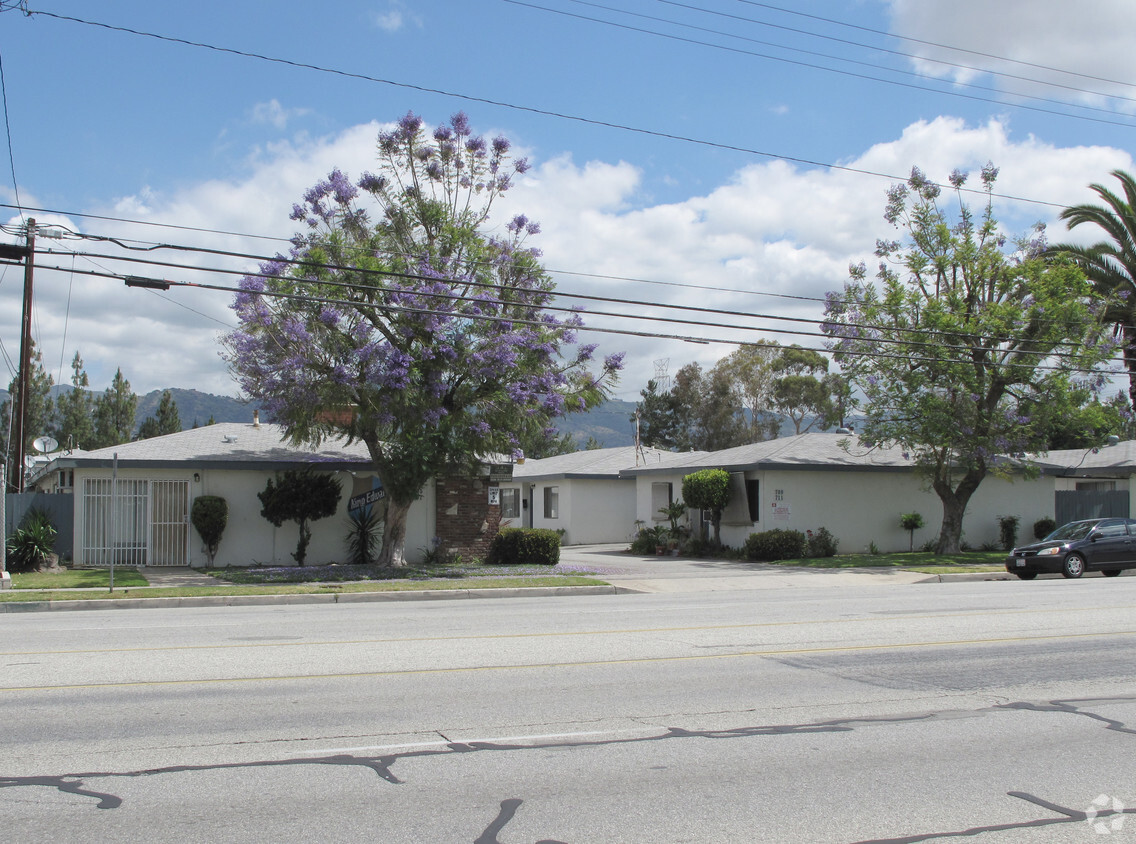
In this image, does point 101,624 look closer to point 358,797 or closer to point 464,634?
point 464,634

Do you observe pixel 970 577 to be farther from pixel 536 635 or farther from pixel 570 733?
pixel 570 733

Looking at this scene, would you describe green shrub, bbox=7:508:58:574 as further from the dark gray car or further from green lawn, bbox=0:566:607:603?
the dark gray car

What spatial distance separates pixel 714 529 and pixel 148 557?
1729 centimetres

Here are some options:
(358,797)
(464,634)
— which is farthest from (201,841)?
(464,634)

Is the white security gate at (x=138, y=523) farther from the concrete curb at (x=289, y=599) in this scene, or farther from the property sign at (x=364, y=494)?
the concrete curb at (x=289, y=599)

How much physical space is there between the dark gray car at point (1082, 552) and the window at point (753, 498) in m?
8.14

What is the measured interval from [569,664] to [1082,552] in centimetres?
1848

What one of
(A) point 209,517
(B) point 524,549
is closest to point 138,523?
(A) point 209,517

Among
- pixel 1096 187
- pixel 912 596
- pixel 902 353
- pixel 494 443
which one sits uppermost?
pixel 1096 187

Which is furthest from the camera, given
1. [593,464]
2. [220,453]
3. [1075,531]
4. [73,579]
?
[593,464]

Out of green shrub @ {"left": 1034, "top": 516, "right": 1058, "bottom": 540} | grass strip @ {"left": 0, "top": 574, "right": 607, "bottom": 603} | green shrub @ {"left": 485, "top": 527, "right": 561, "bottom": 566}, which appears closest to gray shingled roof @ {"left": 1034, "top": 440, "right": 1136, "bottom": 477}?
green shrub @ {"left": 1034, "top": 516, "right": 1058, "bottom": 540}

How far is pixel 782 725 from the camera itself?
24.3ft

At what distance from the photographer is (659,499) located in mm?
36562

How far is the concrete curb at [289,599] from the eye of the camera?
54.7ft
